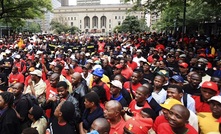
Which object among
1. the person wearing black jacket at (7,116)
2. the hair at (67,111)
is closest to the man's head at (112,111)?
the hair at (67,111)

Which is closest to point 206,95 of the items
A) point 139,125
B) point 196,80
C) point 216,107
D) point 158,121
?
point 216,107

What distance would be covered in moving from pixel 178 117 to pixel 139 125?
51cm

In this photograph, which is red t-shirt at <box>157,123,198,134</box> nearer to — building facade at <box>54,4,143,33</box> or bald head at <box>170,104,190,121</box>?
bald head at <box>170,104,190,121</box>

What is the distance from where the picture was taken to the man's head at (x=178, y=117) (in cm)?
304

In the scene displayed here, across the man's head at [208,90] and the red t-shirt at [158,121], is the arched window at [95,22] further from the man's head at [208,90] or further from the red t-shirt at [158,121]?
the red t-shirt at [158,121]

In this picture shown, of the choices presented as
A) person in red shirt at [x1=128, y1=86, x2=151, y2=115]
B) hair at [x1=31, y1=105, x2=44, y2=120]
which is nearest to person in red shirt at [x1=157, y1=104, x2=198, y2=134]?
person in red shirt at [x1=128, y1=86, x2=151, y2=115]

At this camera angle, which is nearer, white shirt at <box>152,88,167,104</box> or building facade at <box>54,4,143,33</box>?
white shirt at <box>152,88,167,104</box>

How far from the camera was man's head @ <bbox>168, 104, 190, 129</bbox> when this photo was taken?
3043 millimetres

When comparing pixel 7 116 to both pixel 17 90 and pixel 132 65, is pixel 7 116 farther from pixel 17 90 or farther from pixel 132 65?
pixel 132 65

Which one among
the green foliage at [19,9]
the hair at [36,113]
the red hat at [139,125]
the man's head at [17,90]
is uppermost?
the green foliage at [19,9]

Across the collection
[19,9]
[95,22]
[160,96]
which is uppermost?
[95,22]

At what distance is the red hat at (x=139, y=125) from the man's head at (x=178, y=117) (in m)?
0.31

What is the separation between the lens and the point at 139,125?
3123mm

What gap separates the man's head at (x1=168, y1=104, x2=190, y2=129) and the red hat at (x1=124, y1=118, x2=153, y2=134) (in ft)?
1.00
